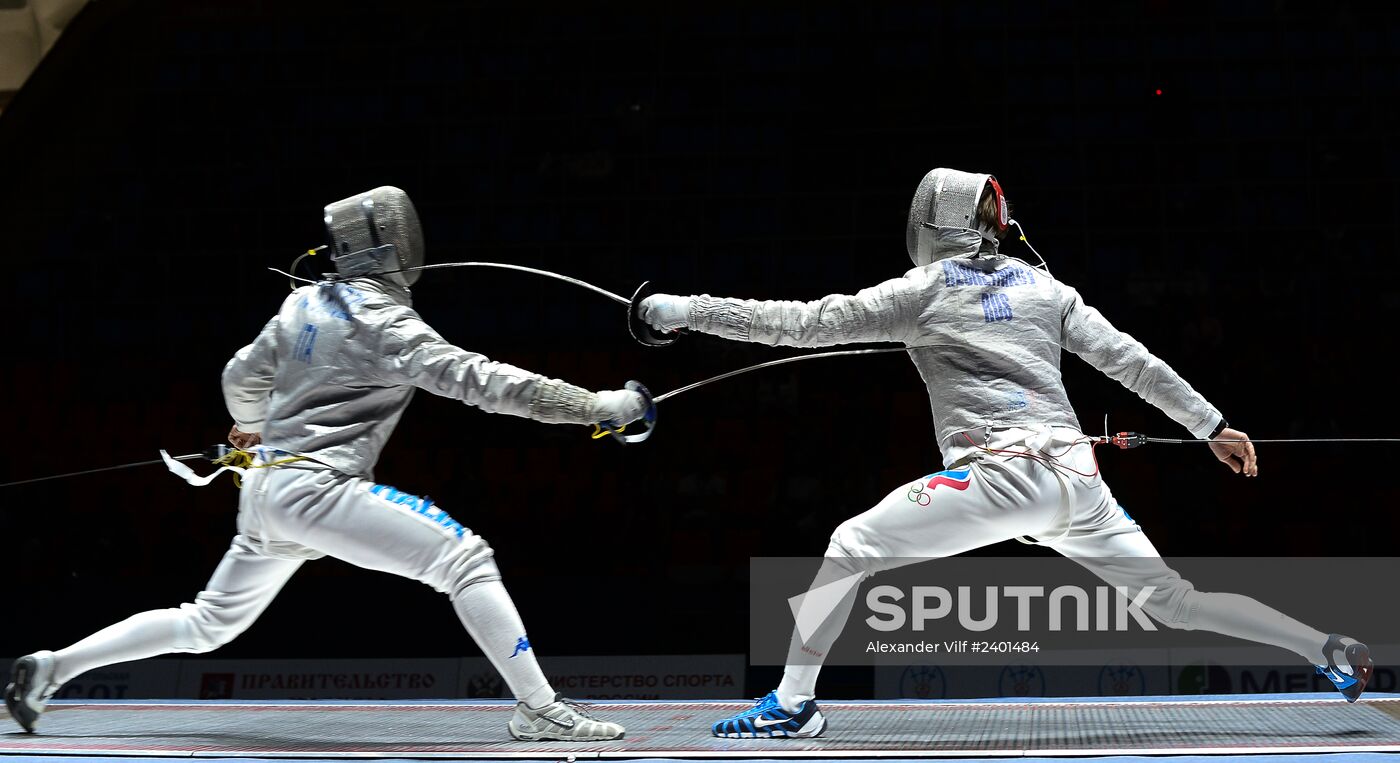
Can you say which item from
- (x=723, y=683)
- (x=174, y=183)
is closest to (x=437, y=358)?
(x=723, y=683)

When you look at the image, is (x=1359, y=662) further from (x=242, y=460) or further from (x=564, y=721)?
(x=242, y=460)

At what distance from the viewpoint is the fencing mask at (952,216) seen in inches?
91.5

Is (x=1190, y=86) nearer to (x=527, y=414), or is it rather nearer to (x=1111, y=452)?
(x=1111, y=452)

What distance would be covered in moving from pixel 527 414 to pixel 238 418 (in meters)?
0.78

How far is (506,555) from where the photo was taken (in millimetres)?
4879

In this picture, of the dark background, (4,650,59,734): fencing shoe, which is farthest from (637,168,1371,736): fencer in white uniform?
the dark background

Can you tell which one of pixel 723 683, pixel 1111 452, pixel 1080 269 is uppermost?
pixel 1080 269

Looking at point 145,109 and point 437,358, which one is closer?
point 437,358

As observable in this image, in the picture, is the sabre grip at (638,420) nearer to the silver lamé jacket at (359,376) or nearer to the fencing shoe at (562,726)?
the silver lamé jacket at (359,376)

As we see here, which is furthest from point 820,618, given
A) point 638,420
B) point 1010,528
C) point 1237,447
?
point 1237,447

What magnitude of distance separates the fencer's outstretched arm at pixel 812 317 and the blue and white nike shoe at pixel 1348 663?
3.28ft

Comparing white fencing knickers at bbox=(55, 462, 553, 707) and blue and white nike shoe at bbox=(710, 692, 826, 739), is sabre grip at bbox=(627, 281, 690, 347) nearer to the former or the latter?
white fencing knickers at bbox=(55, 462, 553, 707)

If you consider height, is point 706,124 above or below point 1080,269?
above

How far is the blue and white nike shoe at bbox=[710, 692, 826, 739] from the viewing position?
2184 millimetres
